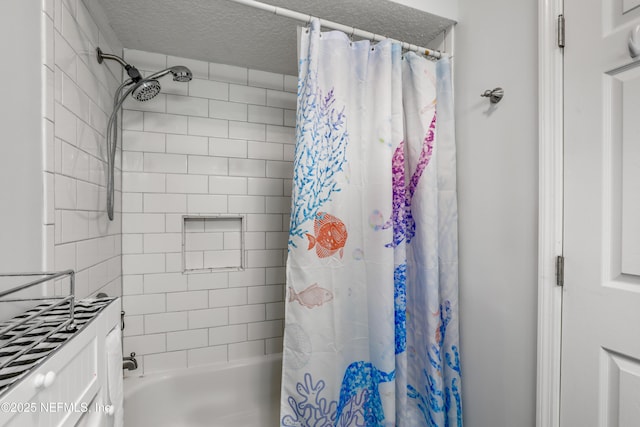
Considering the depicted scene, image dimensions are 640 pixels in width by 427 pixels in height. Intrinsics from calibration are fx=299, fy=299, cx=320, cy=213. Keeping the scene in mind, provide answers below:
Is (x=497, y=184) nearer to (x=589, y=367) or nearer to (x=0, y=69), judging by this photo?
(x=589, y=367)

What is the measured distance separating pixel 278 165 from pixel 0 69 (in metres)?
1.31

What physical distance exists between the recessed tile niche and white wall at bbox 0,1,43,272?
0.90m

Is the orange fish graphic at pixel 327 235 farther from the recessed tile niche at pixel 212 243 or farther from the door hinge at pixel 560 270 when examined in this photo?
the recessed tile niche at pixel 212 243

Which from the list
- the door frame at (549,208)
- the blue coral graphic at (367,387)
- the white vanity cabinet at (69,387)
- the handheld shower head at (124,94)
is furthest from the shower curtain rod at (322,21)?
the blue coral graphic at (367,387)

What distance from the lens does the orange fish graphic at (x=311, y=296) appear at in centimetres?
110

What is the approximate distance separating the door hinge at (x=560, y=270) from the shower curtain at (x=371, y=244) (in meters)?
0.39

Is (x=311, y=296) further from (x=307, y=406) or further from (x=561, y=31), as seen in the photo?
(x=561, y=31)

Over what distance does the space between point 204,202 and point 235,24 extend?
0.92 metres

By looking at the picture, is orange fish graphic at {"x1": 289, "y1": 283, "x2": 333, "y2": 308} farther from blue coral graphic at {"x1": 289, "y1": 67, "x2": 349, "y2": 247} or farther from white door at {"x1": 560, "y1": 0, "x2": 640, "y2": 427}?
white door at {"x1": 560, "y1": 0, "x2": 640, "y2": 427}

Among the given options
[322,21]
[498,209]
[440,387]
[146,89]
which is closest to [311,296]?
[440,387]

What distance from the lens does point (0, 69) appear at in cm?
67

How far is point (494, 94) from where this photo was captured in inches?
45.6

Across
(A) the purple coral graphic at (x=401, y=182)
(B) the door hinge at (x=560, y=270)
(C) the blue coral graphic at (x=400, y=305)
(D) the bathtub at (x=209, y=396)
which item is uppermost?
(A) the purple coral graphic at (x=401, y=182)

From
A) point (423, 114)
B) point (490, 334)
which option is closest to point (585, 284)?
point (490, 334)
